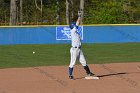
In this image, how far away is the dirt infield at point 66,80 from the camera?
12719 mm

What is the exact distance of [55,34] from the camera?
104 ft

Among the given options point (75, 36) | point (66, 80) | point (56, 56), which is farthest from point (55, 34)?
point (75, 36)

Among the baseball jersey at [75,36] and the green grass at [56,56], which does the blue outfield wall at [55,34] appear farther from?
the baseball jersey at [75,36]

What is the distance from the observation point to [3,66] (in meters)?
19.1

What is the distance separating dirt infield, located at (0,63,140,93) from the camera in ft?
41.7

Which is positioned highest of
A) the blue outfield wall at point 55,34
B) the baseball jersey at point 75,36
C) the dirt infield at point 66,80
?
the baseball jersey at point 75,36

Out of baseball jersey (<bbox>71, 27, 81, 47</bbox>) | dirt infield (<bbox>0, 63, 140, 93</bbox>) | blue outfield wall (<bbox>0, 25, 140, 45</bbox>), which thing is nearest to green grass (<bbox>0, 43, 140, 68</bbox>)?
dirt infield (<bbox>0, 63, 140, 93</bbox>)

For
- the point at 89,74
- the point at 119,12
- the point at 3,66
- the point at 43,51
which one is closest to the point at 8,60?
the point at 3,66

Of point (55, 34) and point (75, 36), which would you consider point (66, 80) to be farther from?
point (55, 34)

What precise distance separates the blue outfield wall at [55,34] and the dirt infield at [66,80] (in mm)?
12821

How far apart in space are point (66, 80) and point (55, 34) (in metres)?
17.1

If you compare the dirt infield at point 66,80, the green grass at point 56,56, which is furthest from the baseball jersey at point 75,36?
the green grass at point 56,56

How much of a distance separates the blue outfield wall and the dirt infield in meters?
12.8

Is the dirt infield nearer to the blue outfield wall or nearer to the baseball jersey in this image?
the baseball jersey
